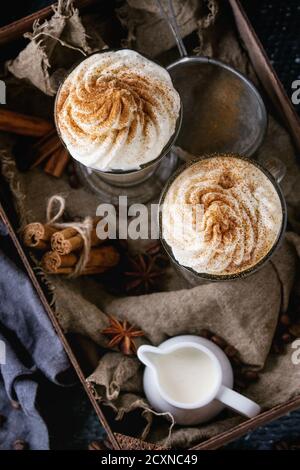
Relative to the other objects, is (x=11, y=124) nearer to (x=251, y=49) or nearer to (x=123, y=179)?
(x=123, y=179)

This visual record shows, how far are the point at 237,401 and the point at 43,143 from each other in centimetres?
65

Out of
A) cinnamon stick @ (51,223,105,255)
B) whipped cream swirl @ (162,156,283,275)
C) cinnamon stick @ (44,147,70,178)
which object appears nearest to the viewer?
whipped cream swirl @ (162,156,283,275)

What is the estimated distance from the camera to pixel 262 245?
1.14 m

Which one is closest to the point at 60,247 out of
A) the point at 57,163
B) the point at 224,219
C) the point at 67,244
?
the point at 67,244

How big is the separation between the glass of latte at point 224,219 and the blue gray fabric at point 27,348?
31 centimetres

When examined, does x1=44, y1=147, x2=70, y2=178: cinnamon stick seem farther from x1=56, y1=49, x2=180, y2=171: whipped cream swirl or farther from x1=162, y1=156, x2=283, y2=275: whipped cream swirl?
x1=162, y1=156, x2=283, y2=275: whipped cream swirl

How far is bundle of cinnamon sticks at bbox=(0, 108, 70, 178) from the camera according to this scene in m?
1.32

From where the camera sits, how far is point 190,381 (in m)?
1.21

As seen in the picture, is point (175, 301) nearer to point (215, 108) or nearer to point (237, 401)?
point (237, 401)

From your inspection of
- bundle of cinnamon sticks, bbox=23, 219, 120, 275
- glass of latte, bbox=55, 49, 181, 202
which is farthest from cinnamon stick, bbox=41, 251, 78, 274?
glass of latte, bbox=55, 49, 181, 202

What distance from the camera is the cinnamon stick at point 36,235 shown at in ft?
4.03

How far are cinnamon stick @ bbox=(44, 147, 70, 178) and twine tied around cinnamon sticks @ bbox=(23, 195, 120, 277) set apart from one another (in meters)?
0.07

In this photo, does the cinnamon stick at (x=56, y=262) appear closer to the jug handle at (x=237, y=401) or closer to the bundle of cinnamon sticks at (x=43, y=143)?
the bundle of cinnamon sticks at (x=43, y=143)

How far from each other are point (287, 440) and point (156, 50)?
0.88m
